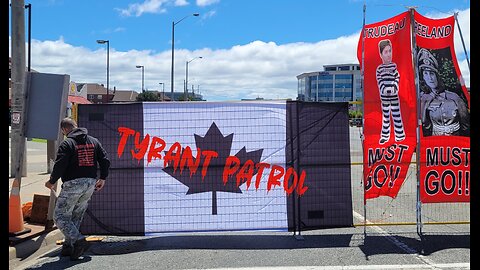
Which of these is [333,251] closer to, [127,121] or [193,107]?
[193,107]

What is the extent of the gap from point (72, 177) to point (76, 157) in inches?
9.8

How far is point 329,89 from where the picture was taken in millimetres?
133000

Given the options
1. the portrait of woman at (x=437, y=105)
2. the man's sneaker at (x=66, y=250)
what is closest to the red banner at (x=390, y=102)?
the portrait of woman at (x=437, y=105)

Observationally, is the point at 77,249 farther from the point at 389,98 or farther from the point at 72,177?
the point at 389,98

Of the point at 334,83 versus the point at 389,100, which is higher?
the point at 334,83

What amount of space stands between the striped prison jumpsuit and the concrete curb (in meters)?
4.86

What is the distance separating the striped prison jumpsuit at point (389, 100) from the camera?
6.17 metres

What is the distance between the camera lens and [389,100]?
618cm

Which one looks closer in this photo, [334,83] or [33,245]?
[33,245]

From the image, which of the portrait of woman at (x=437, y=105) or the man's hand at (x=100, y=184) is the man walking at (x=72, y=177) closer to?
the man's hand at (x=100, y=184)

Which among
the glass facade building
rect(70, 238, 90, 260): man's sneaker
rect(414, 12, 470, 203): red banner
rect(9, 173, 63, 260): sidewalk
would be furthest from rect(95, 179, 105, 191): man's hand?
the glass facade building

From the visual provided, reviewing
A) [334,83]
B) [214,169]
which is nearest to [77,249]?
[214,169]

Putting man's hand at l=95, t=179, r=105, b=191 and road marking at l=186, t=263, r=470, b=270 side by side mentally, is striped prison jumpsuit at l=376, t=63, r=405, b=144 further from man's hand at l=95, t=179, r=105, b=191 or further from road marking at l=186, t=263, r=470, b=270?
man's hand at l=95, t=179, r=105, b=191
